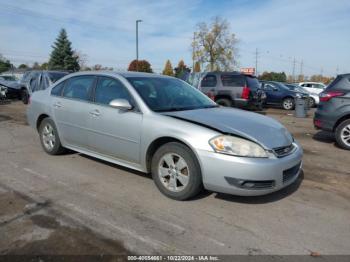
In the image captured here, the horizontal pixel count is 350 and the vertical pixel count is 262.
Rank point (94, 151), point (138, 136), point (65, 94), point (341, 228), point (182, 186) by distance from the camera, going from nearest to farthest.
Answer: point (341, 228), point (182, 186), point (138, 136), point (94, 151), point (65, 94)

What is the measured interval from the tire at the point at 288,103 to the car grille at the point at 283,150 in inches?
580

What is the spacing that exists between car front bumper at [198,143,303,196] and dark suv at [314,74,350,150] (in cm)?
422

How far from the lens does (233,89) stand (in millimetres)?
13352

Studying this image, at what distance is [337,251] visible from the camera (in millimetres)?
3121

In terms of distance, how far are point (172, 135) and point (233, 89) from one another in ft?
31.7

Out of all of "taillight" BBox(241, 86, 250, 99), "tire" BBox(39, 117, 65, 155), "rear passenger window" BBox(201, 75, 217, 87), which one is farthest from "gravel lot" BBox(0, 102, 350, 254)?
"rear passenger window" BBox(201, 75, 217, 87)

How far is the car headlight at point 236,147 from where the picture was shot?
3.79 metres

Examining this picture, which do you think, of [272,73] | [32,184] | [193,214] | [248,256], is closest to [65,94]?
[32,184]

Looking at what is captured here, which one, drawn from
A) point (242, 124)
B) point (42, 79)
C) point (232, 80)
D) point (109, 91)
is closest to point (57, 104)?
point (109, 91)

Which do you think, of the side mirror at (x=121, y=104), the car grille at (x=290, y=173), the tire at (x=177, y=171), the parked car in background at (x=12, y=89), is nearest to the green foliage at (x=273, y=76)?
the parked car in background at (x=12, y=89)

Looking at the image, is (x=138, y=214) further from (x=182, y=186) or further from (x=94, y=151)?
(x=94, y=151)

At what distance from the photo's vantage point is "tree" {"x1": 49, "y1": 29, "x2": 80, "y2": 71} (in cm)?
6194

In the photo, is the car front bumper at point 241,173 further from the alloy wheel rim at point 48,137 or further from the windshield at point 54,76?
the windshield at point 54,76

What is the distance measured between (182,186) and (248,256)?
134 centimetres
